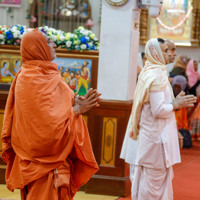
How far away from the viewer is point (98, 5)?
513 inches

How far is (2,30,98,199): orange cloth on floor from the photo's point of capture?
3197mm

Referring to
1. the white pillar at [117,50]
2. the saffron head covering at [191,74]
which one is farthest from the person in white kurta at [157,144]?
the saffron head covering at [191,74]

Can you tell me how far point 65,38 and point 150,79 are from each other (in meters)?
1.69

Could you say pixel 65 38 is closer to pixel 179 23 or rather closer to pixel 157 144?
pixel 157 144

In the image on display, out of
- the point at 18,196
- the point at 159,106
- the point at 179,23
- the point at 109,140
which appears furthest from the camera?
the point at 179,23

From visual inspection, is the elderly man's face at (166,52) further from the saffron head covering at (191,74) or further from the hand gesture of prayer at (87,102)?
the saffron head covering at (191,74)

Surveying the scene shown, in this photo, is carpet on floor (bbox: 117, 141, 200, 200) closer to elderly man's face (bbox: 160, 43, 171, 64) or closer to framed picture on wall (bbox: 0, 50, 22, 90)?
elderly man's face (bbox: 160, 43, 171, 64)

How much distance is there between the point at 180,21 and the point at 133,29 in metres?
7.22

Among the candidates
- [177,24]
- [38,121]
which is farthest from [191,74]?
[38,121]

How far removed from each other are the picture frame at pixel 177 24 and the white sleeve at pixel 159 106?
27.1 ft

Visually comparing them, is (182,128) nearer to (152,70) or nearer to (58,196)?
(152,70)

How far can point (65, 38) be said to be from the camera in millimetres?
5746

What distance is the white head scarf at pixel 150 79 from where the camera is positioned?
4.37 m

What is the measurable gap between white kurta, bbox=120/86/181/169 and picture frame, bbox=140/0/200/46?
8.18 meters
